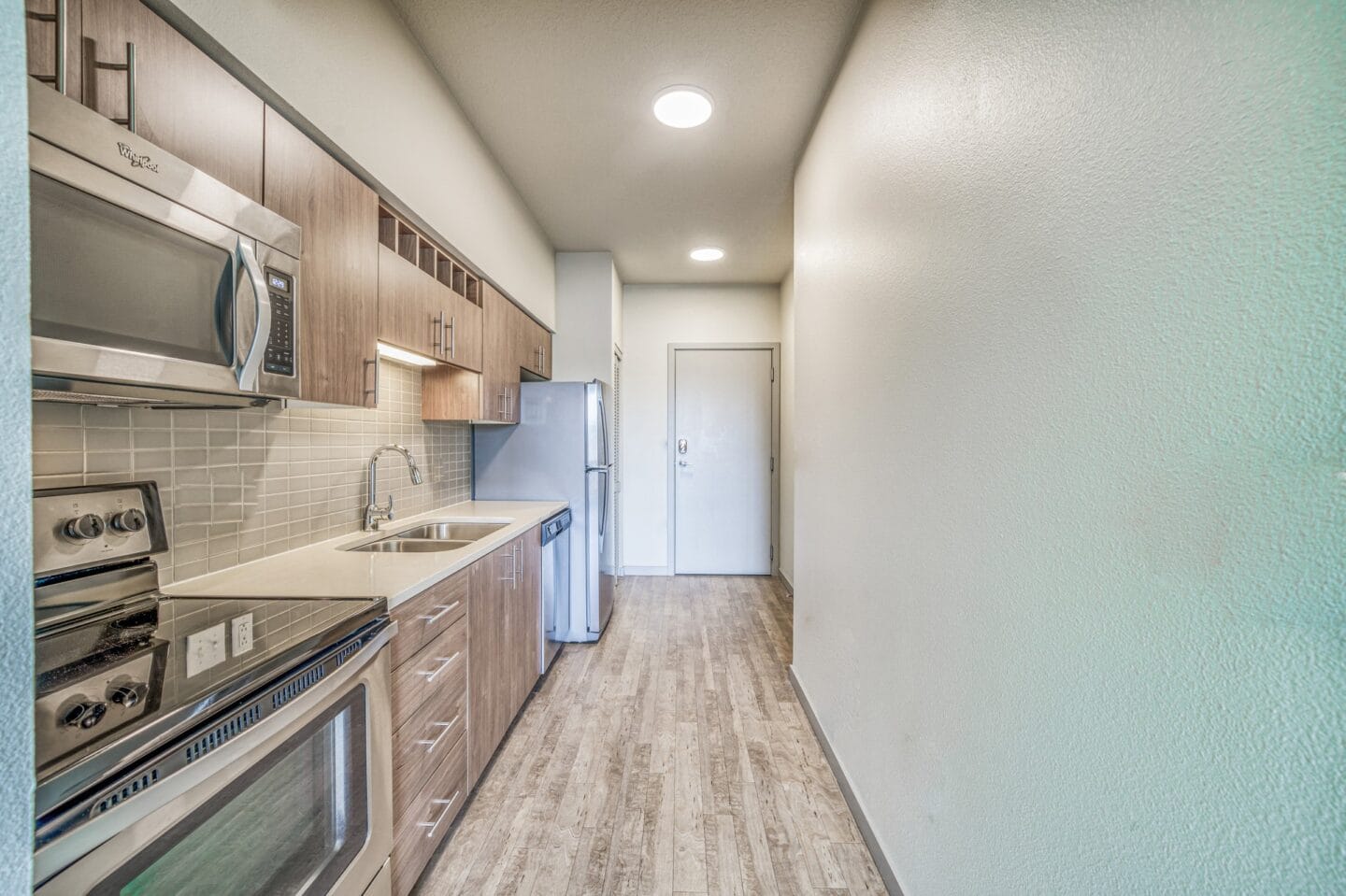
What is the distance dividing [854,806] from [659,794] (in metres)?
0.65

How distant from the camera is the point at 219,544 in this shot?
56.2 inches

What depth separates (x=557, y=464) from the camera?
9.98 feet

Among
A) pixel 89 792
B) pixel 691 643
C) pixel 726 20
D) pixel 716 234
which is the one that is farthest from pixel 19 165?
pixel 716 234

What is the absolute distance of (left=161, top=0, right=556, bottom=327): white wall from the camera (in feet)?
3.83

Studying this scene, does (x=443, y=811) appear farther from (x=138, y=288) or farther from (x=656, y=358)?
(x=656, y=358)

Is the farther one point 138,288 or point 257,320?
point 257,320

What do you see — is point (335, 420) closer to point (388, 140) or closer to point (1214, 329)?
point (388, 140)

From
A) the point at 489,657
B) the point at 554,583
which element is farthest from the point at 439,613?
the point at 554,583

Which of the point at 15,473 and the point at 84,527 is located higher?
the point at 15,473

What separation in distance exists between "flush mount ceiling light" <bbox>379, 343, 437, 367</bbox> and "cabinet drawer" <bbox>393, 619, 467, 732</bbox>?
963mm

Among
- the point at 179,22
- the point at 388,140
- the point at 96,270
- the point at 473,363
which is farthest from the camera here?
the point at 473,363

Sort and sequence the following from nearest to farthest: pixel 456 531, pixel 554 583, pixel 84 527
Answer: pixel 84 527
pixel 456 531
pixel 554 583

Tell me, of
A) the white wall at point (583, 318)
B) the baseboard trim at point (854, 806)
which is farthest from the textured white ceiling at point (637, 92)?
the baseboard trim at point (854, 806)

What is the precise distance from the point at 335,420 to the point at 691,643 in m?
2.24
